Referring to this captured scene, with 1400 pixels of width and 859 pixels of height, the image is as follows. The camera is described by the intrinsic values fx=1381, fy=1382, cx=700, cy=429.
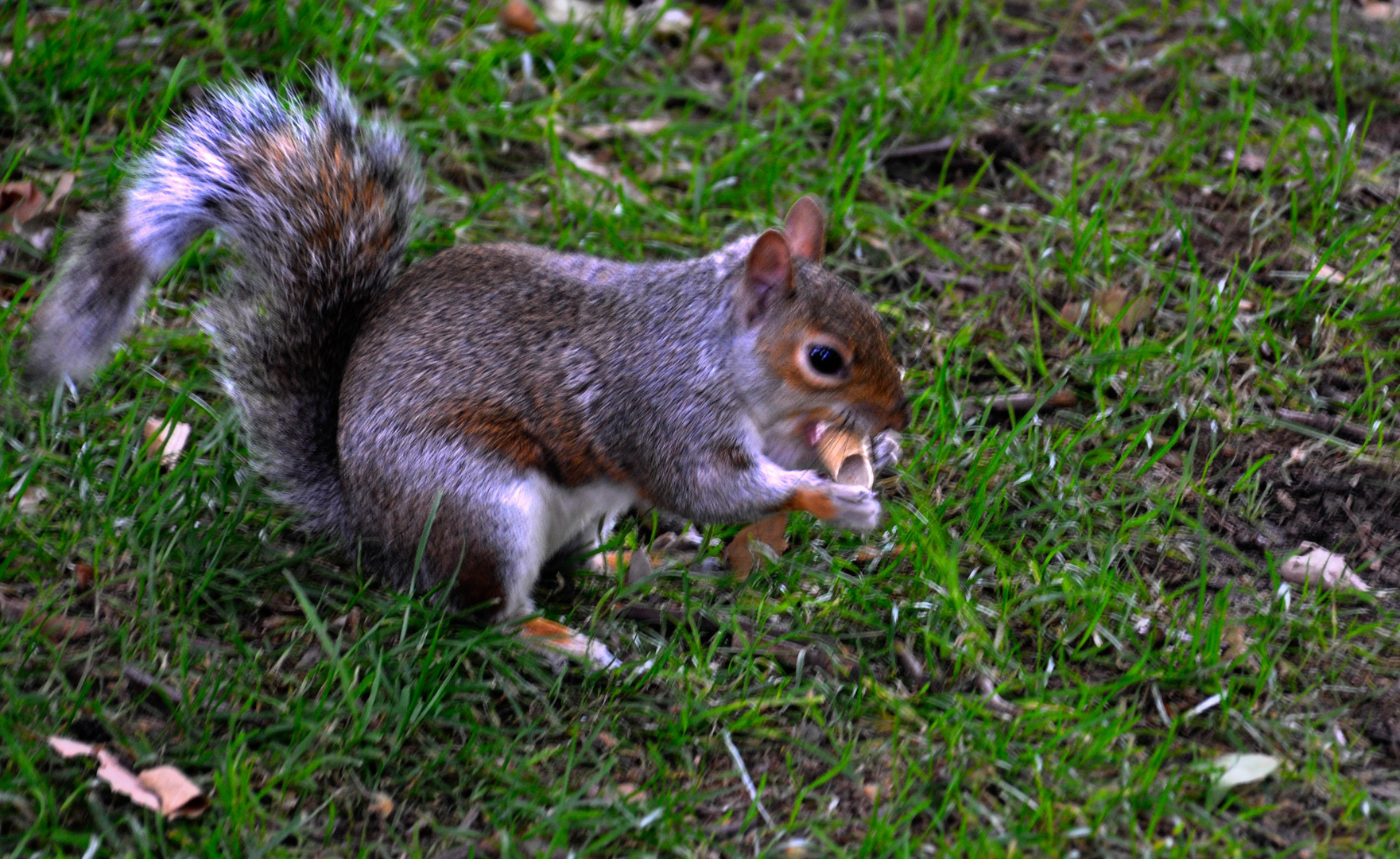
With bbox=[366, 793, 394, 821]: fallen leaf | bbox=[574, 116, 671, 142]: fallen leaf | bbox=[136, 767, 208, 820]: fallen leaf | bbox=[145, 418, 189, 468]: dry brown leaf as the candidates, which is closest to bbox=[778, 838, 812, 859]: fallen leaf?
bbox=[366, 793, 394, 821]: fallen leaf

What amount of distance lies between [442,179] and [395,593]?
1.19 meters

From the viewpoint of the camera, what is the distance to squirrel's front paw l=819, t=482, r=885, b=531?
1992 millimetres

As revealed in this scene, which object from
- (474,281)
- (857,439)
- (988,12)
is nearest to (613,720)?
(857,439)

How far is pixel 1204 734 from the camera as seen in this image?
1.87m

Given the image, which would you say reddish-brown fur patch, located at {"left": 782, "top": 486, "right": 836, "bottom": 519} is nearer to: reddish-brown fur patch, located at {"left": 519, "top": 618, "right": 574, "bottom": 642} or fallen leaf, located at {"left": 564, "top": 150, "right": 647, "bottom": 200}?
reddish-brown fur patch, located at {"left": 519, "top": 618, "right": 574, "bottom": 642}

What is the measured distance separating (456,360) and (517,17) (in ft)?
5.31

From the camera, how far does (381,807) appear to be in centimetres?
179

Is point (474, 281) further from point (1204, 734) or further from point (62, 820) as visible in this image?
point (1204, 734)

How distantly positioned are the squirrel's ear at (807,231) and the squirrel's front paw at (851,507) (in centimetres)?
41

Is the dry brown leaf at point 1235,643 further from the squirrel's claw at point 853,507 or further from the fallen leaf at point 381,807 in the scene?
the fallen leaf at point 381,807

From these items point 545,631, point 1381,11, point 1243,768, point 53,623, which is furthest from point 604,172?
point 1381,11

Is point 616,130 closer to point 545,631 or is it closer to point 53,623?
point 545,631

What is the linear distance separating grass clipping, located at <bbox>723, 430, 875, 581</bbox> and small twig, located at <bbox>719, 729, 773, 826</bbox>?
364 mm

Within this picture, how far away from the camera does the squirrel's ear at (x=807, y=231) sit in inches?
86.7
